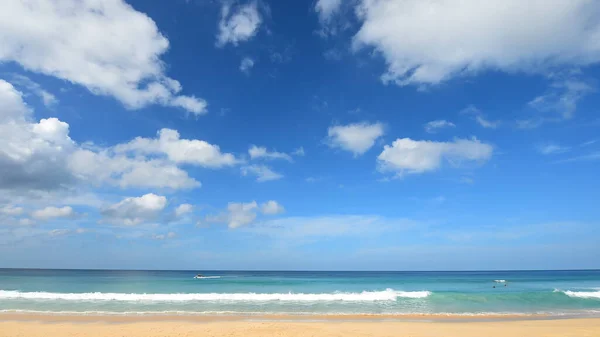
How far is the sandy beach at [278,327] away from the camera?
11586 millimetres

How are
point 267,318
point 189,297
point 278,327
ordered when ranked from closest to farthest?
1. point 278,327
2. point 267,318
3. point 189,297

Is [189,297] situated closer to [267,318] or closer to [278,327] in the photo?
[267,318]

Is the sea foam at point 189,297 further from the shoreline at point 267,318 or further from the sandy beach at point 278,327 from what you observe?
the sandy beach at point 278,327

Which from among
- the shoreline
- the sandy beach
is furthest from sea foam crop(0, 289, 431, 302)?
the sandy beach

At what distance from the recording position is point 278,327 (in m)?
12.4

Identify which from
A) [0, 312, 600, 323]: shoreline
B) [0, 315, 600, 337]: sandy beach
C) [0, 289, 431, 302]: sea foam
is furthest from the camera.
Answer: [0, 289, 431, 302]: sea foam

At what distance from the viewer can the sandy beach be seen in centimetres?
1159

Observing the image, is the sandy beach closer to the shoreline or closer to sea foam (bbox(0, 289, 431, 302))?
the shoreline

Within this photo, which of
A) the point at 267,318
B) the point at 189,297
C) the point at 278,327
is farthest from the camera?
the point at 189,297

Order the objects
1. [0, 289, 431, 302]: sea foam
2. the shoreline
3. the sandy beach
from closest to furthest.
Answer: the sandy beach < the shoreline < [0, 289, 431, 302]: sea foam

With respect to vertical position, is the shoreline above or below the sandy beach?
below

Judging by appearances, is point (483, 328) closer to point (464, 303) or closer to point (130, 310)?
point (464, 303)

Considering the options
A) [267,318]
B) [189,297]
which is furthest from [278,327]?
[189,297]

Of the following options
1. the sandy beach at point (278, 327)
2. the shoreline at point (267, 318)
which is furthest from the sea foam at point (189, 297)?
the sandy beach at point (278, 327)
